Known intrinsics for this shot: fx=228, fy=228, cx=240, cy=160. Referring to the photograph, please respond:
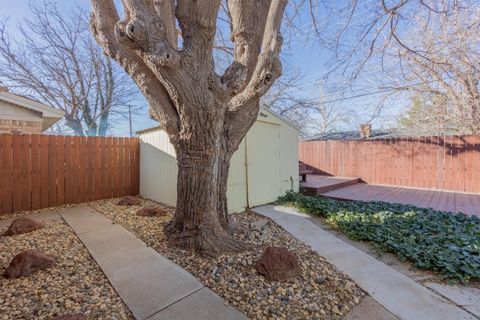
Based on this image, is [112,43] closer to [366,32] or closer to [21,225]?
[21,225]

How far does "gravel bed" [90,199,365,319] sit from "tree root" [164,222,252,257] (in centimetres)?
8

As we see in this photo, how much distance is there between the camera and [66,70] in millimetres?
12047

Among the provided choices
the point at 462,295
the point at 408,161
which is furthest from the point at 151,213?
the point at 408,161

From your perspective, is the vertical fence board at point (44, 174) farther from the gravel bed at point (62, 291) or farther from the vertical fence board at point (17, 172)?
the gravel bed at point (62, 291)

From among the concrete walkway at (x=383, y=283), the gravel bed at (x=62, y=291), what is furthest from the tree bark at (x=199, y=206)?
the concrete walkway at (x=383, y=283)

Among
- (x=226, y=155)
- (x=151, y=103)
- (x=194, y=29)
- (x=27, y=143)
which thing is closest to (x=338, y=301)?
(x=226, y=155)

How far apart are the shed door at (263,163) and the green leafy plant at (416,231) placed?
28.9 inches

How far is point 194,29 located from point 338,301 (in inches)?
122

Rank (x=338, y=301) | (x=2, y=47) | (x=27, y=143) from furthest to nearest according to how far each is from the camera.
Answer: (x=2, y=47) < (x=27, y=143) < (x=338, y=301)

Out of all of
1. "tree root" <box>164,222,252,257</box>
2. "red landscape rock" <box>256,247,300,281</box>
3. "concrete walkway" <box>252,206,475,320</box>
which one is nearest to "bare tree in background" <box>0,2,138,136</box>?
"tree root" <box>164,222,252,257</box>

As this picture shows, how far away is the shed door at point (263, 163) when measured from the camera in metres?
4.94

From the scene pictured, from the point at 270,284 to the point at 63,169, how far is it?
539 cm

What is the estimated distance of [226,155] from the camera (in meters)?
3.13

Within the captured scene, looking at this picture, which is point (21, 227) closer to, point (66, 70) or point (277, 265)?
point (277, 265)
